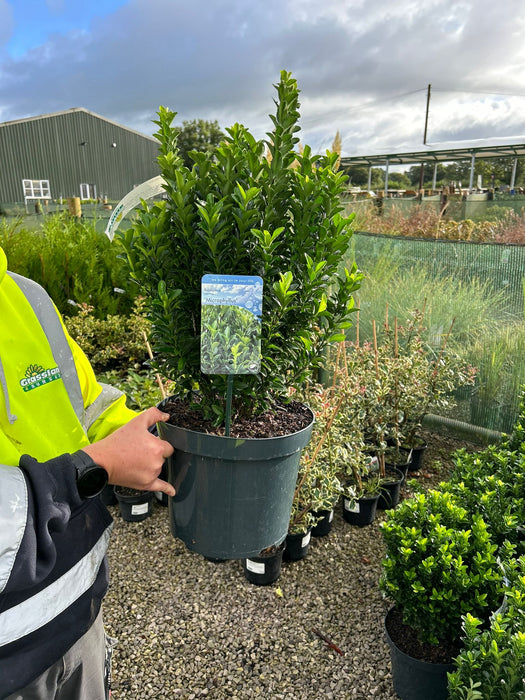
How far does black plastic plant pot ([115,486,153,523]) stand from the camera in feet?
10.3

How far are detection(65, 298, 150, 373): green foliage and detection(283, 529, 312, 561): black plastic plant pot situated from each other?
91.1 inches

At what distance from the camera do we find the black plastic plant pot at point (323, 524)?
120 inches

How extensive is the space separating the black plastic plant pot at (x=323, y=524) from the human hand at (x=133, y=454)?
2101mm

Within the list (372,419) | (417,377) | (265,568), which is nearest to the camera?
(265,568)

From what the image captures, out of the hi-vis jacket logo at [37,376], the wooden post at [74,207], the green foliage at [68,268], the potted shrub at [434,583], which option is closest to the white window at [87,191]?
the wooden post at [74,207]

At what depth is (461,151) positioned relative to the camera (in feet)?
58.9

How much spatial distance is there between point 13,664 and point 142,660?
1373mm

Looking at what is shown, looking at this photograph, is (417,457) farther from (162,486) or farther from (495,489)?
(162,486)

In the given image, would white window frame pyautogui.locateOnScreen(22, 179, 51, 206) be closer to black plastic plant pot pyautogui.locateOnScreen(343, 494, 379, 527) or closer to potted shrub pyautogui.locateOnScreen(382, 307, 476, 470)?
potted shrub pyautogui.locateOnScreen(382, 307, 476, 470)

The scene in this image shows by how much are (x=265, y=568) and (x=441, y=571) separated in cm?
102

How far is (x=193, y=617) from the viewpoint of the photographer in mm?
2469

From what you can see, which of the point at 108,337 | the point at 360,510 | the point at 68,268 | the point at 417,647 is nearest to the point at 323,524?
the point at 360,510

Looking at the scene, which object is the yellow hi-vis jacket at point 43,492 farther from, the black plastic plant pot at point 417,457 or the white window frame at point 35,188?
the white window frame at point 35,188

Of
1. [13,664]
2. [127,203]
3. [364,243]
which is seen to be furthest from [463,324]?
[13,664]
